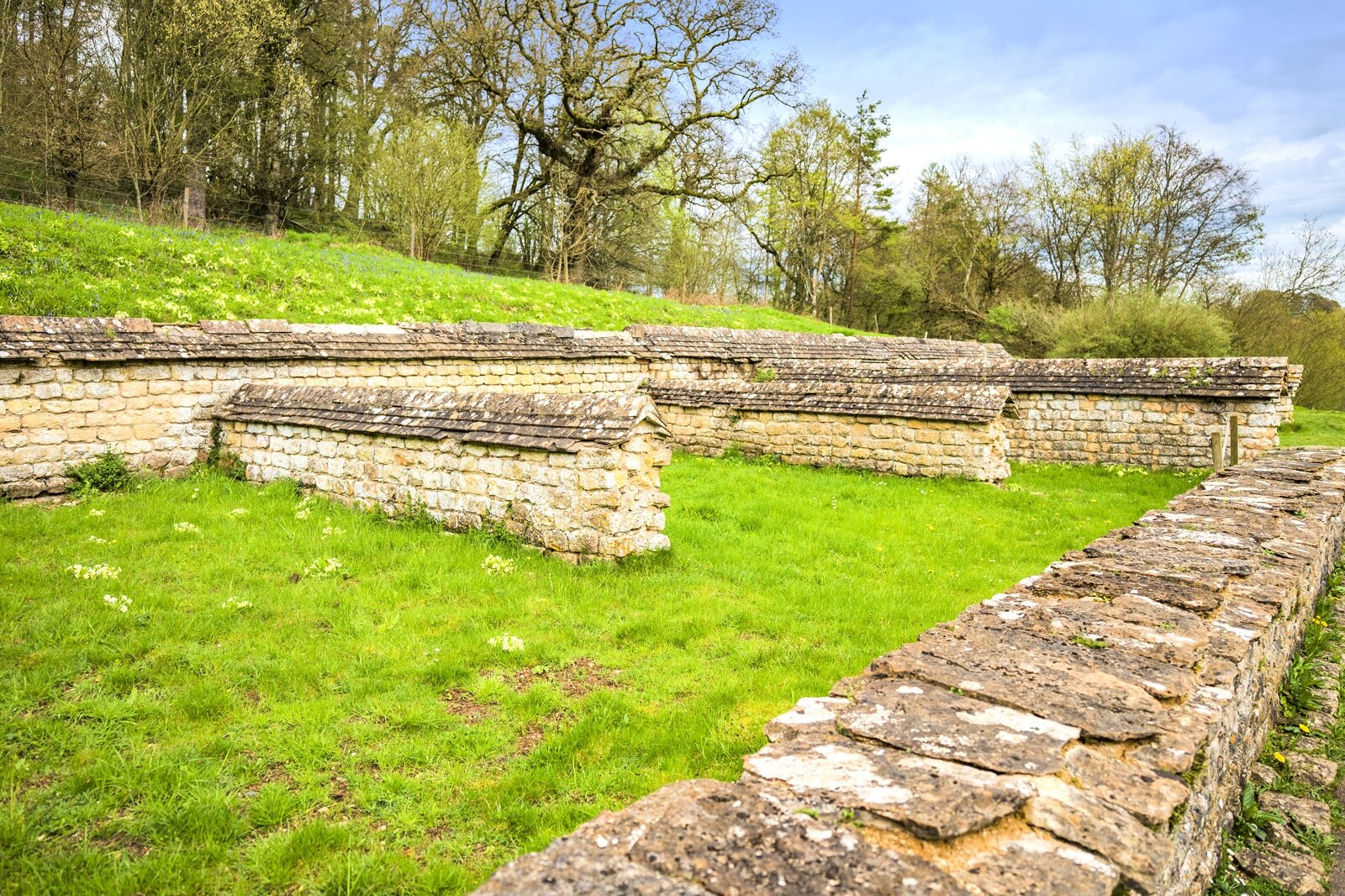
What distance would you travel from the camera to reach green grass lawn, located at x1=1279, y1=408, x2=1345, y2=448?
17188 millimetres

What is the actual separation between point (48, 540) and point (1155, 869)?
28.9 feet

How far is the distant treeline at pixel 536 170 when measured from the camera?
1817 centimetres

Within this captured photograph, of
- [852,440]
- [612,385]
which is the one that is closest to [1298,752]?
[852,440]

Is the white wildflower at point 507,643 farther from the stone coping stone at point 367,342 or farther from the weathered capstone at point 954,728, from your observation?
the stone coping stone at point 367,342

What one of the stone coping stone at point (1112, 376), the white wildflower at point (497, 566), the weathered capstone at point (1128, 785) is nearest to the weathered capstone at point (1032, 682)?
the weathered capstone at point (1128, 785)

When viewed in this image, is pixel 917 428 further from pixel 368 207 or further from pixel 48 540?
pixel 368 207

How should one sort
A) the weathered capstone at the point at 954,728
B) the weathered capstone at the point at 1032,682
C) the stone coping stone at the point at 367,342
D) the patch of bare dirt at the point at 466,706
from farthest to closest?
the stone coping stone at the point at 367,342, the patch of bare dirt at the point at 466,706, the weathered capstone at the point at 1032,682, the weathered capstone at the point at 954,728

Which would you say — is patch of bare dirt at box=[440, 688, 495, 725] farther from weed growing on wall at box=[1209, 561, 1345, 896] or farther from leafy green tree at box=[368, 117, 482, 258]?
leafy green tree at box=[368, 117, 482, 258]

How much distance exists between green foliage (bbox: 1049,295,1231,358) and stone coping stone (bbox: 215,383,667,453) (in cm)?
2246

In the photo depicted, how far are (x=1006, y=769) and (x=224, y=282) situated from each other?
15532 mm

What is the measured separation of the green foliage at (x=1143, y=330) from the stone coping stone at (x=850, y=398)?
14484mm

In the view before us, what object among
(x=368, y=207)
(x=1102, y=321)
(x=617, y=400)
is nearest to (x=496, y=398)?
(x=617, y=400)

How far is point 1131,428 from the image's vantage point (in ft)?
45.3

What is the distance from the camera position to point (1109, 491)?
463 inches
